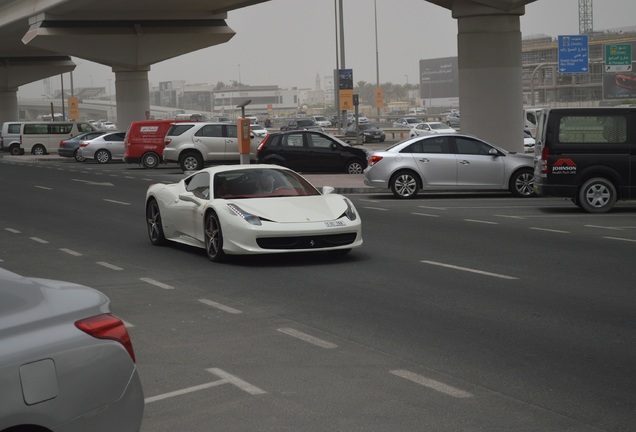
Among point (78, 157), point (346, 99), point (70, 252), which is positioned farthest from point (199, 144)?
point (70, 252)

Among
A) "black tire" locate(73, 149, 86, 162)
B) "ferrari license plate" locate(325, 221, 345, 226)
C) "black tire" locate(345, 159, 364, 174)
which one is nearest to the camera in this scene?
"ferrari license plate" locate(325, 221, 345, 226)

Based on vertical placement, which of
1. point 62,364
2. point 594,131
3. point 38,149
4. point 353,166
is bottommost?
point 353,166

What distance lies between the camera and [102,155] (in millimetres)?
49031

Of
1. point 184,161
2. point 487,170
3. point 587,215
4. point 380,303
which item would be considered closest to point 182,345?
point 380,303

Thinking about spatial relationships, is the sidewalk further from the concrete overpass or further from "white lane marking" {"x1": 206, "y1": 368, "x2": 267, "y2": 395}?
"white lane marking" {"x1": 206, "y1": 368, "x2": 267, "y2": 395}

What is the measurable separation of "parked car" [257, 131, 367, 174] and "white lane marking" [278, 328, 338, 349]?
81.2 ft

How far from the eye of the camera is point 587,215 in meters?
20.1

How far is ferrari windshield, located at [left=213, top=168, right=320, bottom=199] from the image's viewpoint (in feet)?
47.6

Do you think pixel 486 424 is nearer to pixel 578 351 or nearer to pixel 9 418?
pixel 578 351

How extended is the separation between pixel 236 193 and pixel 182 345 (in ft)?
19.0

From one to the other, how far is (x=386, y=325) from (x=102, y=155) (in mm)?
41053

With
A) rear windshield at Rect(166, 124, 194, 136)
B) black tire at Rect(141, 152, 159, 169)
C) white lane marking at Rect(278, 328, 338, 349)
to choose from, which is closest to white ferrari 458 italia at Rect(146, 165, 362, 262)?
white lane marking at Rect(278, 328, 338, 349)

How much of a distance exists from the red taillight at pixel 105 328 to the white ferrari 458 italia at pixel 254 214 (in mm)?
8286

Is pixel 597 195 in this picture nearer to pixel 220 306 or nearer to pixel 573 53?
pixel 220 306
